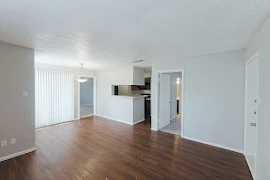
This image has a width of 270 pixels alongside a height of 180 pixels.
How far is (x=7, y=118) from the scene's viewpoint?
263 cm

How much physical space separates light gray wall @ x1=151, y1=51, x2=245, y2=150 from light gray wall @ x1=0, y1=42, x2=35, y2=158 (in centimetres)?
384

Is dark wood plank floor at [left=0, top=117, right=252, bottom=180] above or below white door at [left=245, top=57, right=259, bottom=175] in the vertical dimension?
below

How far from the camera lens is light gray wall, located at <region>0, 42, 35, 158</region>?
257cm

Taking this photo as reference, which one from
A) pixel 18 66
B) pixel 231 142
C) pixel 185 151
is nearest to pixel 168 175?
pixel 185 151

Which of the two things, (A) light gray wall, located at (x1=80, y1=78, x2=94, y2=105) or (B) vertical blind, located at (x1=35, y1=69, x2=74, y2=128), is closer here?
(B) vertical blind, located at (x1=35, y1=69, x2=74, y2=128)

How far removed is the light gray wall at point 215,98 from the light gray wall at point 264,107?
133cm

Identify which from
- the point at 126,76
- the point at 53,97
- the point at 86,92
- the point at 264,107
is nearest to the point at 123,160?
the point at 264,107

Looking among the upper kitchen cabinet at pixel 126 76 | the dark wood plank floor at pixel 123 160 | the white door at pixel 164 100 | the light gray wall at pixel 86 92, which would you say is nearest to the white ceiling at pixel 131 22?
the white door at pixel 164 100

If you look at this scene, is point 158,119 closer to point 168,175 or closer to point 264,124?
point 168,175

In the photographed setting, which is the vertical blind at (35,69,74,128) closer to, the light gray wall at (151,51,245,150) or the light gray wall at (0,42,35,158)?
the light gray wall at (0,42,35,158)

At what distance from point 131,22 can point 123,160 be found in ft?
8.26

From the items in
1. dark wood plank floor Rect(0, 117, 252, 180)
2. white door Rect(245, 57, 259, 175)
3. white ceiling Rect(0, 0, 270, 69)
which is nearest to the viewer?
white ceiling Rect(0, 0, 270, 69)

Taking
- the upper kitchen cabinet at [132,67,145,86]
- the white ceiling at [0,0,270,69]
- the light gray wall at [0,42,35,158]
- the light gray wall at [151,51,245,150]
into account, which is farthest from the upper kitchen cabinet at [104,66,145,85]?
the light gray wall at [0,42,35,158]

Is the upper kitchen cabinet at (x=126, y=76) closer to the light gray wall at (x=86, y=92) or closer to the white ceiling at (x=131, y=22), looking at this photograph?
the white ceiling at (x=131, y=22)
